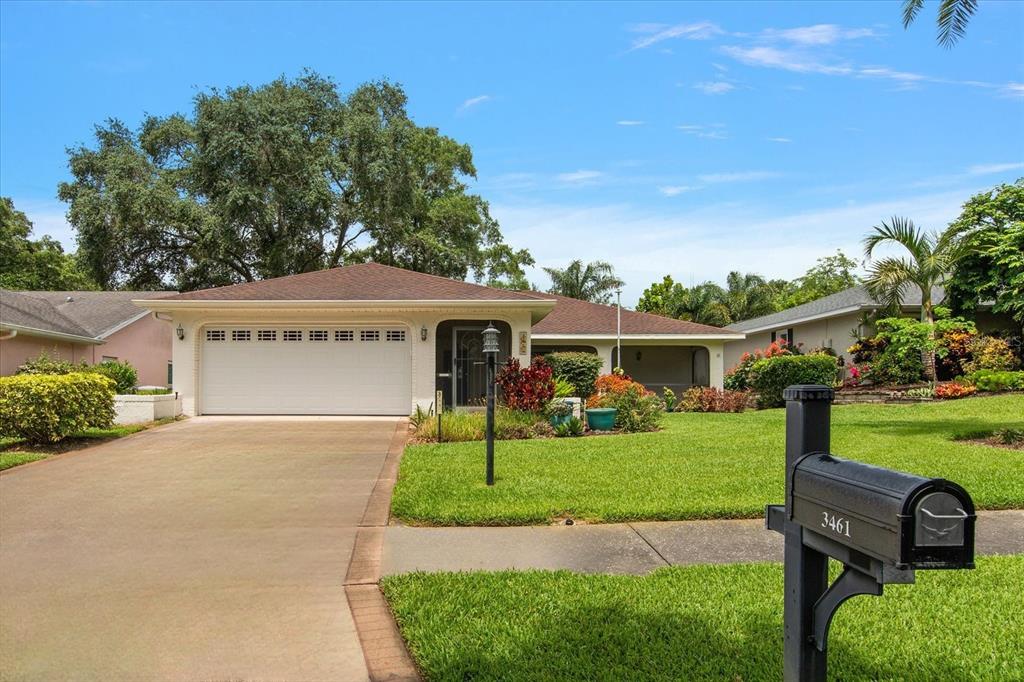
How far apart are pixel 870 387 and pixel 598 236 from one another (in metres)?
14.7

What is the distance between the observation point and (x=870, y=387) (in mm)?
19766

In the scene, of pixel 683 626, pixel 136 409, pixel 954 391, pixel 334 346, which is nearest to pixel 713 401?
pixel 954 391

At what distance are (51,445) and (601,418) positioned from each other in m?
10.1

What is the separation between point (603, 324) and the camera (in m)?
23.2

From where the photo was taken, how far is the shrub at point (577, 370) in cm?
1733

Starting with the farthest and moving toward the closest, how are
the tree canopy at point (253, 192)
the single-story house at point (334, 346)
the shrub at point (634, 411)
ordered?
the tree canopy at point (253, 192), the single-story house at point (334, 346), the shrub at point (634, 411)

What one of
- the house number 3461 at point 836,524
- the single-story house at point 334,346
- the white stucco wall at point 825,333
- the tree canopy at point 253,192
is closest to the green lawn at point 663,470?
the house number 3461 at point 836,524

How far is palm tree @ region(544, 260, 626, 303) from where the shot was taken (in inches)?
1471

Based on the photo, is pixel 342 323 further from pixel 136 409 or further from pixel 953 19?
pixel 953 19

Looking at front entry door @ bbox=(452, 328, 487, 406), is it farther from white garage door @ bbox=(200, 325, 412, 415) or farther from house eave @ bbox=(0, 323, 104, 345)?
house eave @ bbox=(0, 323, 104, 345)

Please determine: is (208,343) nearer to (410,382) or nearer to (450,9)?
(410,382)

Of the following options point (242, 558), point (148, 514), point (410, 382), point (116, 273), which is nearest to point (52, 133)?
point (116, 273)

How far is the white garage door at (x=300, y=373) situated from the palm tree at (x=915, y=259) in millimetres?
13284

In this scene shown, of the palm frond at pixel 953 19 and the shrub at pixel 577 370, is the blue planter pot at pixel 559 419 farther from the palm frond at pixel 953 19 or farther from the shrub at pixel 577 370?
the palm frond at pixel 953 19
